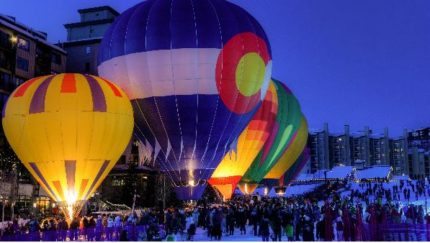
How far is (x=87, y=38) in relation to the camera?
6425 centimetres

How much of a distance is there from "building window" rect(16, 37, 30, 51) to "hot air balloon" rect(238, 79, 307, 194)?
23405 millimetres

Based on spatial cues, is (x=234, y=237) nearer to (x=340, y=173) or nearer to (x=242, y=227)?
(x=242, y=227)

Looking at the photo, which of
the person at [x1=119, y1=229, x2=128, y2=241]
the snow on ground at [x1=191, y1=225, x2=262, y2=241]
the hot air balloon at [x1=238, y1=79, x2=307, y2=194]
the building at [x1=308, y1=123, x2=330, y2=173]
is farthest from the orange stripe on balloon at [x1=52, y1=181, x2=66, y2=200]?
the building at [x1=308, y1=123, x2=330, y2=173]

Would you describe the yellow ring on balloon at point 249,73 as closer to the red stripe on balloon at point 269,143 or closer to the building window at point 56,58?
the red stripe on balloon at point 269,143

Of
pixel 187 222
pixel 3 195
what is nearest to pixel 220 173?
pixel 187 222

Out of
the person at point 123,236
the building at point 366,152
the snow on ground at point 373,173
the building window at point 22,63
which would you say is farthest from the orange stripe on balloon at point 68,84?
the building at point 366,152

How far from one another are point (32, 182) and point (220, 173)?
1845 centimetres

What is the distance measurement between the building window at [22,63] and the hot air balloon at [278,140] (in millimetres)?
23009

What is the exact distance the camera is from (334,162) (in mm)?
138625

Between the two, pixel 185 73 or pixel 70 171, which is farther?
pixel 185 73

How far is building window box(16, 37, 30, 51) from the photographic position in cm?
4888

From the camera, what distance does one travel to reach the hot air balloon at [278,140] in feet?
133

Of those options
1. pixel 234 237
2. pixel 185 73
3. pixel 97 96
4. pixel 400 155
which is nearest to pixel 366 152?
pixel 400 155

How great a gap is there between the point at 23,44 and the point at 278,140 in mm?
25113
